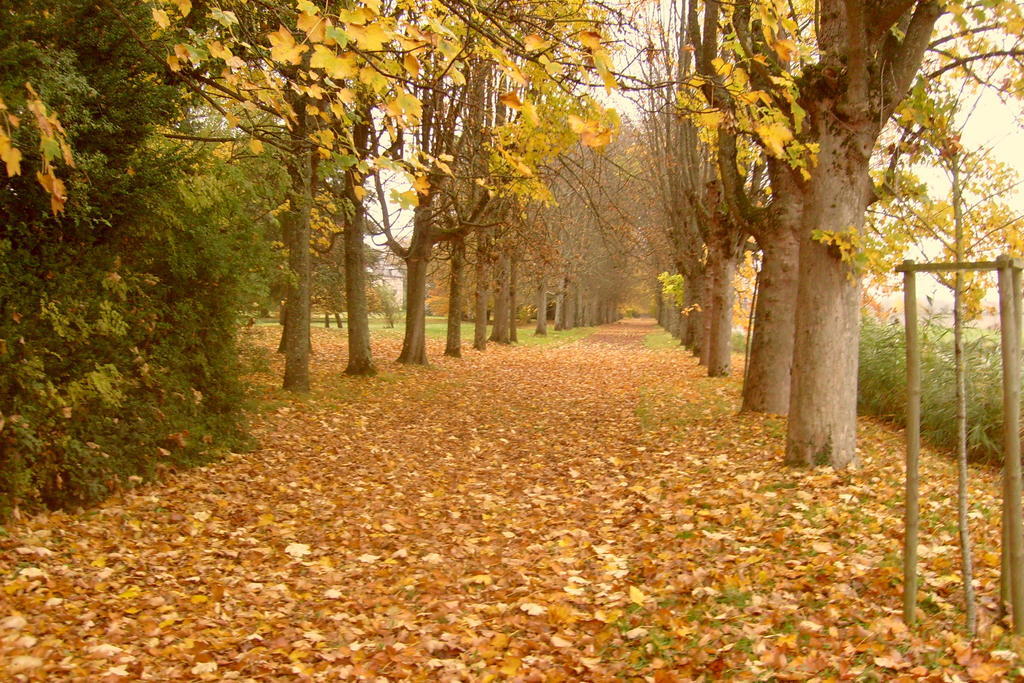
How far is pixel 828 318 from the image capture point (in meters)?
6.55

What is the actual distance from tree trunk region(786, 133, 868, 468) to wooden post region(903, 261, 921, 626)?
9.49 feet

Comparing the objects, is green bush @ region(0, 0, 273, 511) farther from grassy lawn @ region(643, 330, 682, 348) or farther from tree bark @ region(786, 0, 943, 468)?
grassy lawn @ region(643, 330, 682, 348)

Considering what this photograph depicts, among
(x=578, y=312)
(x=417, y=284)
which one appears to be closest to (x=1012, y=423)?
(x=417, y=284)

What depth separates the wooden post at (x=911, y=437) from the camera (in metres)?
3.63

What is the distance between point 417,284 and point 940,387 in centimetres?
1157

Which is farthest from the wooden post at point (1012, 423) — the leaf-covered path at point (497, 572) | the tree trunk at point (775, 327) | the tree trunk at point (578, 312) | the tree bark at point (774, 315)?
the tree trunk at point (578, 312)

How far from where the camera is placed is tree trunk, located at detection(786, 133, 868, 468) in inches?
255

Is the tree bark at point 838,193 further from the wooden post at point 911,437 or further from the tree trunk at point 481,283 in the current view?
the tree trunk at point 481,283

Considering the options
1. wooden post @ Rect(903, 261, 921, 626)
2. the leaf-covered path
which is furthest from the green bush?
wooden post @ Rect(903, 261, 921, 626)

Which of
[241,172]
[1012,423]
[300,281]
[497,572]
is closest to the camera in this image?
[1012,423]

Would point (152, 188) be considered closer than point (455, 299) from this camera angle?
Yes

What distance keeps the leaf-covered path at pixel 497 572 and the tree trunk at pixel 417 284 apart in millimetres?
8521

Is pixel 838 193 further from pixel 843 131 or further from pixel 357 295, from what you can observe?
pixel 357 295

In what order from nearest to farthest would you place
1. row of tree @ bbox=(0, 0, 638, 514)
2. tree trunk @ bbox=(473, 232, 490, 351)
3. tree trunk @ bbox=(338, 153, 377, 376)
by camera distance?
row of tree @ bbox=(0, 0, 638, 514), tree trunk @ bbox=(338, 153, 377, 376), tree trunk @ bbox=(473, 232, 490, 351)
